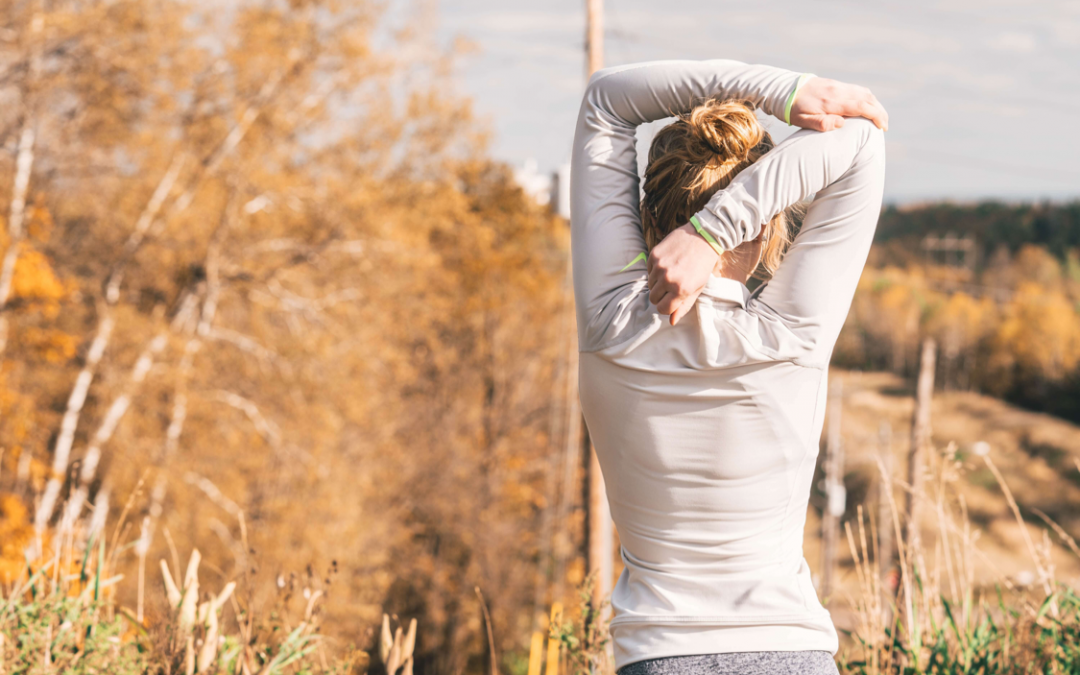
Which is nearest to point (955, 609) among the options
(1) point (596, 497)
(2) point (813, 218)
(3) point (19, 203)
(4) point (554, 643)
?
(4) point (554, 643)

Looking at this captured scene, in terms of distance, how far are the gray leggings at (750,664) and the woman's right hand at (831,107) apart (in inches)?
25.4

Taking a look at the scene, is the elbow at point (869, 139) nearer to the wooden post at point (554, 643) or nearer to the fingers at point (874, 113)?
the fingers at point (874, 113)

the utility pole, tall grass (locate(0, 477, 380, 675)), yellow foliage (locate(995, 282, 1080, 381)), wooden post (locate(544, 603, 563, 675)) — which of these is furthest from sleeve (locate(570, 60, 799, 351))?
yellow foliage (locate(995, 282, 1080, 381))

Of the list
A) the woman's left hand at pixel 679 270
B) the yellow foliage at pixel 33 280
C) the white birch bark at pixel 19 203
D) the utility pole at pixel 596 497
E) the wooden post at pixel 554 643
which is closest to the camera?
the woman's left hand at pixel 679 270

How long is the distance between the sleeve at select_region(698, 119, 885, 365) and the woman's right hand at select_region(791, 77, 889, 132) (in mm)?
16

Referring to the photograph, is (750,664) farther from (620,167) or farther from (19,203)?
(19,203)

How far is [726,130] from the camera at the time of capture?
104cm

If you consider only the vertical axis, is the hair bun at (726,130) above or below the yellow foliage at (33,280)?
above

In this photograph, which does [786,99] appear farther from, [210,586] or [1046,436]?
[1046,436]

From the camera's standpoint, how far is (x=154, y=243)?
41.3ft

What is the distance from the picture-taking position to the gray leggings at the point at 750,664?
38.2 inches

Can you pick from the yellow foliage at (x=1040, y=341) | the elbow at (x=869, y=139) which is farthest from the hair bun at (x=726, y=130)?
the yellow foliage at (x=1040, y=341)

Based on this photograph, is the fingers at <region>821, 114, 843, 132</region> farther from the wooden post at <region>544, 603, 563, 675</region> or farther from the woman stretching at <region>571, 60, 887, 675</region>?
the wooden post at <region>544, 603, 563, 675</region>

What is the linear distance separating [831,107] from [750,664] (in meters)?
0.69
